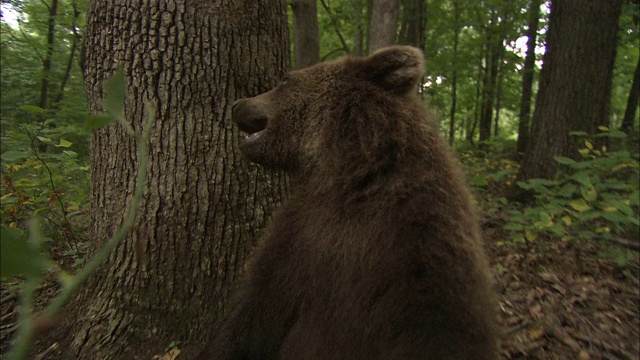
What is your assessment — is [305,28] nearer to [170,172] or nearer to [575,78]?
[575,78]

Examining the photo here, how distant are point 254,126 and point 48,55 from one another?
849cm

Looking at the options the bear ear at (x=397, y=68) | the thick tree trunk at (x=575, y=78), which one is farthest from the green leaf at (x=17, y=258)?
the thick tree trunk at (x=575, y=78)

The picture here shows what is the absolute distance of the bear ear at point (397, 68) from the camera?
2.25 meters

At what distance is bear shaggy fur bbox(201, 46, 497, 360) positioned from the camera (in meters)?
1.75

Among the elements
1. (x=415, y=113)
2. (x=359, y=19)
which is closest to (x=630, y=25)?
(x=359, y=19)

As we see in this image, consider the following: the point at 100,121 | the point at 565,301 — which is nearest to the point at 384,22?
the point at 565,301

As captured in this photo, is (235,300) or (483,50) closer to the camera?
(235,300)

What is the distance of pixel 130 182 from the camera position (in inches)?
111

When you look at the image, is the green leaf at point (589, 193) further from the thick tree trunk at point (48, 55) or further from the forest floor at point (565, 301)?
the thick tree trunk at point (48, 55)

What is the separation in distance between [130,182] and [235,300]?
3.95ft

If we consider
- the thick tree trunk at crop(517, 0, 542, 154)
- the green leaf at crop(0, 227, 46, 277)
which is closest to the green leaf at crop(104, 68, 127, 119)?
the green leaf at crop(0, 227, 46, 277)

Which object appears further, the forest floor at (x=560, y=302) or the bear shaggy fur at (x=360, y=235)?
the forest floor at (x=560, y=302)

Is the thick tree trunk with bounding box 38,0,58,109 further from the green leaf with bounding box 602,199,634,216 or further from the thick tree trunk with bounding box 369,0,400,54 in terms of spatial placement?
the green leaf with bounding box 602,199,634,216

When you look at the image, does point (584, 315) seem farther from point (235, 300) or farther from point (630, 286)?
point (235, 300)
